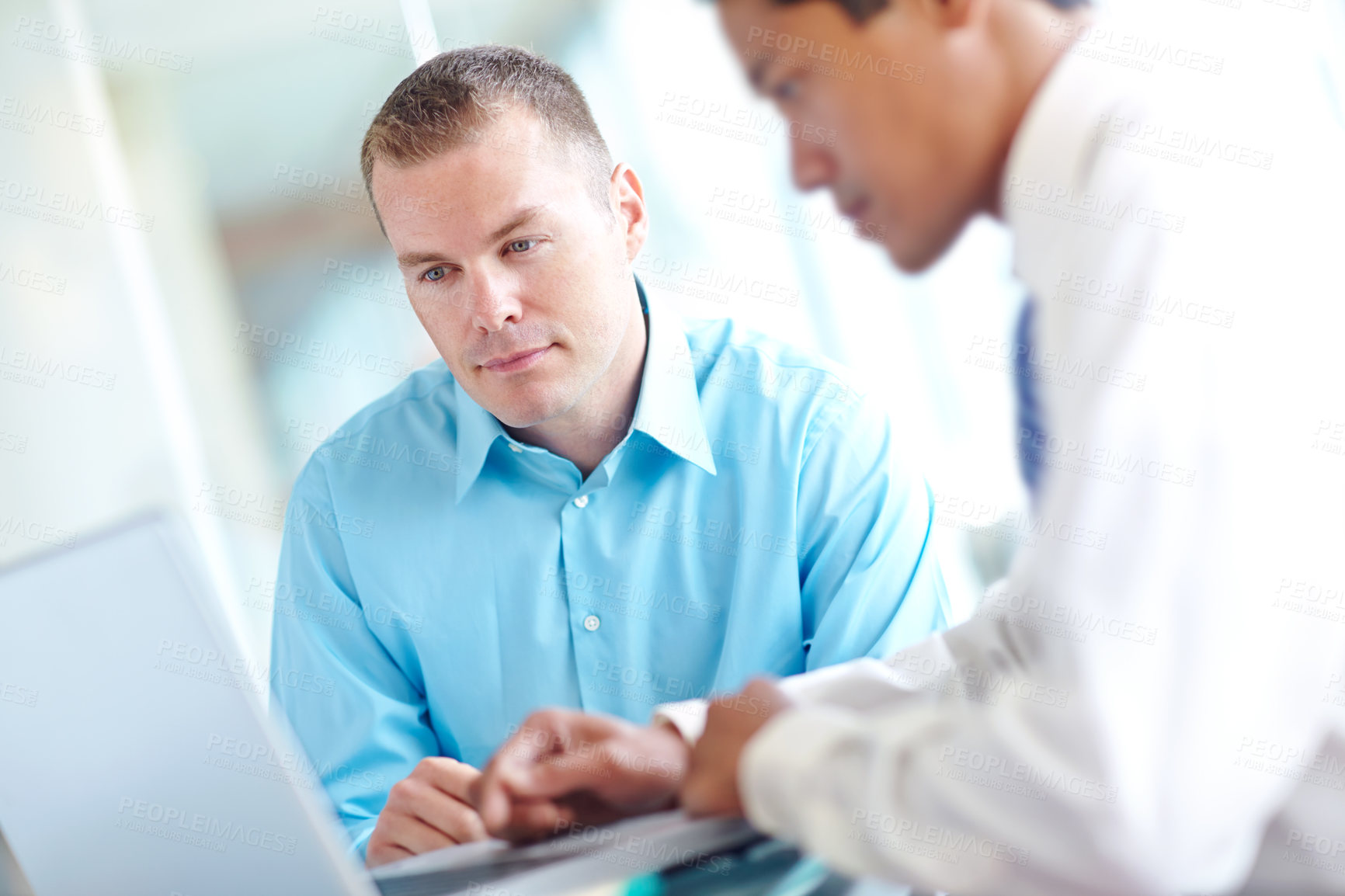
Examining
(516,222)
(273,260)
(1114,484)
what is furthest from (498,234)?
(273,260)

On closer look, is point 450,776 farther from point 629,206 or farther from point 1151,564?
point 629,206

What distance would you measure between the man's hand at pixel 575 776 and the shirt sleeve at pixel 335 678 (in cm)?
56

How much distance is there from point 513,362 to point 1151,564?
983 mm

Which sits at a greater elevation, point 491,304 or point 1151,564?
point 491,304

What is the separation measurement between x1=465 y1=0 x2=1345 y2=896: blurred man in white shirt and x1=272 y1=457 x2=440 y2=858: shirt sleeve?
0.76 meters

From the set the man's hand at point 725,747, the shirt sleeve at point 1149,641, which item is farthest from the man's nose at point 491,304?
the shirt sleeve at point 1149,641

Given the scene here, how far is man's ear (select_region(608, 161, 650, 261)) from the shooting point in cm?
162

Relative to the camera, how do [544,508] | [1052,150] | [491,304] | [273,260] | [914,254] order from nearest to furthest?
[1052,150], [914,254], [491,304], [544,508], [273,260]

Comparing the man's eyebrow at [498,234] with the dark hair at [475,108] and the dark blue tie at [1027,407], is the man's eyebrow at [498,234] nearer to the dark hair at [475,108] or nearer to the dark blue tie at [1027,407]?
the dark hair at [475,108]

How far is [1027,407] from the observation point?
3.49 ft

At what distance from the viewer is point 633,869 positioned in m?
0.71

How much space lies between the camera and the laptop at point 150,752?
0.61 m

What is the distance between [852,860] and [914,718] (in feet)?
0.35

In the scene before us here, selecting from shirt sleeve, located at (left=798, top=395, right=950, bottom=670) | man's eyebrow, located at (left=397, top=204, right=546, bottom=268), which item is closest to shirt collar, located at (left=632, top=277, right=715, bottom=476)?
shirt sleeve, located at (left=798, top=395, right=950, bottom=670)
